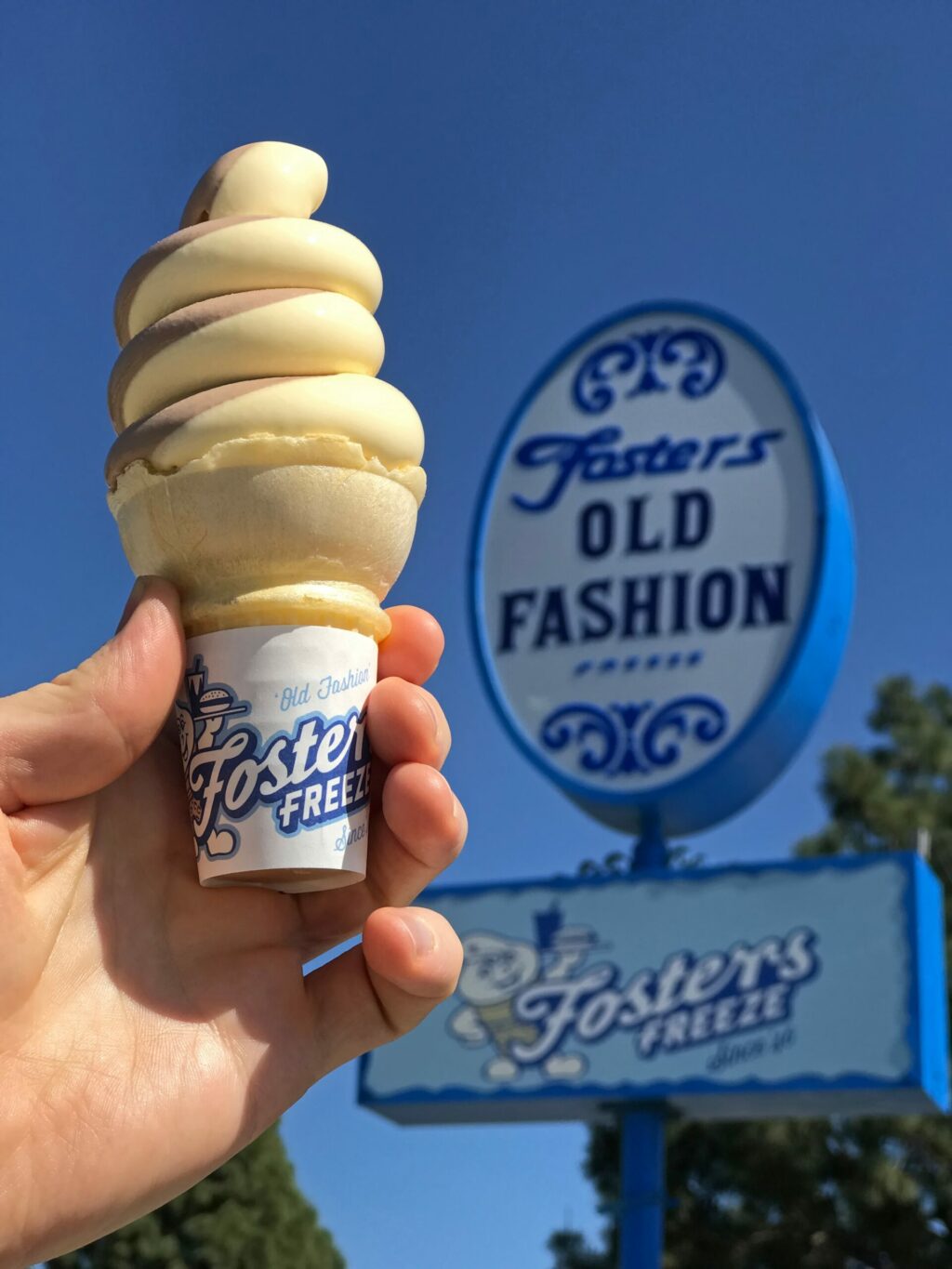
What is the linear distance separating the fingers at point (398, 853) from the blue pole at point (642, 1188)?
8919 mm

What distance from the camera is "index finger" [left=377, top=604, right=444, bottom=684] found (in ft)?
9.92

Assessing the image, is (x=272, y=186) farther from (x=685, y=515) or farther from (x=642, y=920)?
(x=685, y=515)

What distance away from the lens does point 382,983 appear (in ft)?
9.45

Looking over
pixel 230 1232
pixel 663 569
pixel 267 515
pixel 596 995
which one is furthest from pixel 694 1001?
pixel 230 1232

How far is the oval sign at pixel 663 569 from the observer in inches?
473

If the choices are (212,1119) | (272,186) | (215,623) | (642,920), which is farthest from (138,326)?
(642,920)

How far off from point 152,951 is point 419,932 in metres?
0.44

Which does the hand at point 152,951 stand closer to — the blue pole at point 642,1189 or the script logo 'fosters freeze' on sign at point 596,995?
the script logo 'fosters freeze' on sign at point 596,995

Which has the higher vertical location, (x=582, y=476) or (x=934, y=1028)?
(x=582, y=476)

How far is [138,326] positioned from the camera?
305cm

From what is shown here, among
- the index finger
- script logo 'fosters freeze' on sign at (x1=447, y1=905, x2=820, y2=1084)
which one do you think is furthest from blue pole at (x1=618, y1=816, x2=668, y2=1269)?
the index finger

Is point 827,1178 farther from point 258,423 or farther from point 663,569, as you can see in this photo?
point 258,423

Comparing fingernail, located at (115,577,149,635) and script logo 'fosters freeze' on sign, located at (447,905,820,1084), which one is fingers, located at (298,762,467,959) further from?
script logo 'fosters freeze' on sign, located at (447,905,820,1084)

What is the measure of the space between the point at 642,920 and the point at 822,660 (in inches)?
87.9
